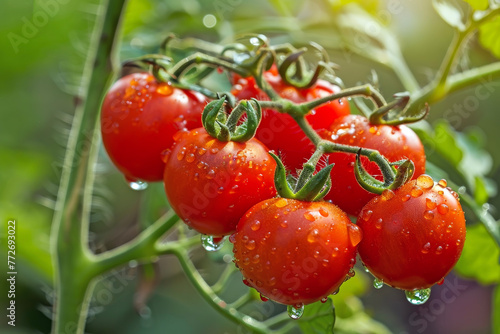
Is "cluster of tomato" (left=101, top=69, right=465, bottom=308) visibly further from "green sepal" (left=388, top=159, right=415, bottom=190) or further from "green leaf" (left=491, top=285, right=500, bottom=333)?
"green leaf" (left=491, top=285, right=500, bottom=333)

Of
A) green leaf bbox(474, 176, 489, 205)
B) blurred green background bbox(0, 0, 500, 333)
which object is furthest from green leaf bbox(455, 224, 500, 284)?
blurred green background bbox(0, 0, 500, 333)

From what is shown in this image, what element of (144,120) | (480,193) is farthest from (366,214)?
(480,193)

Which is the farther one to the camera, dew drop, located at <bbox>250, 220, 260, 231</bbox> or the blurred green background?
the blurred green background

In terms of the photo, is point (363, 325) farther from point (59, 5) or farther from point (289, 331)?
point (59, 5)

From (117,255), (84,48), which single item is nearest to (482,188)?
(117,255)

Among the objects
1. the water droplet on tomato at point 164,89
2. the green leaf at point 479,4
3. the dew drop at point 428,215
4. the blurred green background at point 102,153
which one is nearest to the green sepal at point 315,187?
the dew drop at point 428,215

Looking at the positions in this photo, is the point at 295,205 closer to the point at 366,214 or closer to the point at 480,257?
the point at 366,214

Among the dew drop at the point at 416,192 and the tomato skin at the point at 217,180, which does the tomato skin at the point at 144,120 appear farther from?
the dew drop at the point at 416,192

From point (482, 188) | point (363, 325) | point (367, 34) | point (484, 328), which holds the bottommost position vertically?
point (484, 328)
